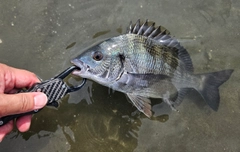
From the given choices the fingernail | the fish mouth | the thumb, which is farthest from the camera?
the fish mouth

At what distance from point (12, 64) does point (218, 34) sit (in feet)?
7.62

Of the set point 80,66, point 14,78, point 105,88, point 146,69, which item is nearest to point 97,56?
point 80,66

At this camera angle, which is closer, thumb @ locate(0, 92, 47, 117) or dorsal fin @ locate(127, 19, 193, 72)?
thumb @ locate(0, 92, 47, 117)

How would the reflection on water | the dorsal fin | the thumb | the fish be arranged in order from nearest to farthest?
the thumb, the fish, the dorsal fin, the reflection on water

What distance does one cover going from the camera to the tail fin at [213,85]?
3.24 metres

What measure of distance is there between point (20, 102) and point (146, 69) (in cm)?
120

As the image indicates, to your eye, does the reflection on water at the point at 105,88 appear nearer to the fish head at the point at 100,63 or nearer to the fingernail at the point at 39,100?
the fish head at the point at 100,63

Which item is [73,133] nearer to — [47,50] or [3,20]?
[47,50]

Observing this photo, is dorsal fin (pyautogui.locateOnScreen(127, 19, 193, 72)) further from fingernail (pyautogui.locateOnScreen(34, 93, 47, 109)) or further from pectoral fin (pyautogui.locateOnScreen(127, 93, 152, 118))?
fingernail (pyautogui.locateOnScreen(34, 93, 47, 109))

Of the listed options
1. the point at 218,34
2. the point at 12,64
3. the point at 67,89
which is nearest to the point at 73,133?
the point at 67,89

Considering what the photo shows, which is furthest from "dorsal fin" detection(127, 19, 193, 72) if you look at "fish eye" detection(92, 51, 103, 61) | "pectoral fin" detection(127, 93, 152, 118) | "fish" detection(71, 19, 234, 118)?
"pectoral fin" detection(127, 93, 152, 118)

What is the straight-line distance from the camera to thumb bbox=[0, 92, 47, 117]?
89.8 inches

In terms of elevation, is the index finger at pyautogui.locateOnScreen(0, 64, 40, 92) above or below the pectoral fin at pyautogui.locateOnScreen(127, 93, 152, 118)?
above

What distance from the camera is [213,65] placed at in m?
3.51
